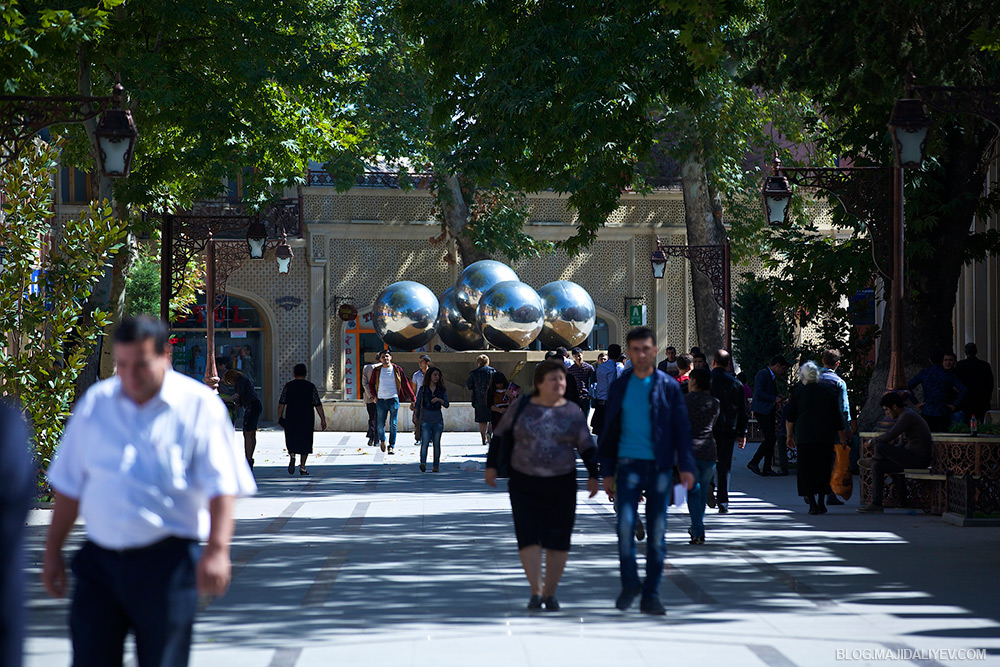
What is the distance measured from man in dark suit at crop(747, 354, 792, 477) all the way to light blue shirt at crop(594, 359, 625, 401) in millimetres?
2212

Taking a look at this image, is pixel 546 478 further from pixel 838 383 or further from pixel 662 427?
pixel 838 383

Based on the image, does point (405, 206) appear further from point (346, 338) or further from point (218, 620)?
point (218, 620)

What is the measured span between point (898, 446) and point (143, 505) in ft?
36.5

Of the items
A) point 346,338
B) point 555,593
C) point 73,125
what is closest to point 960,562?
point 555,593

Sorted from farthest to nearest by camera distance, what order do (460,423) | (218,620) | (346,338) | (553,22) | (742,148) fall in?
(346,338)
(460,423)
(742,148)
(553,22)
(218,620)

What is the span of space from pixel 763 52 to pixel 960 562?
30.8 ft

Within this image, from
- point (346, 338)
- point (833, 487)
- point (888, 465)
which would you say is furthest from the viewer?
point (346, 338)

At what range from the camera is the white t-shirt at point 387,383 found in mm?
23547

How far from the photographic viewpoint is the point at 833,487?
15.4 m

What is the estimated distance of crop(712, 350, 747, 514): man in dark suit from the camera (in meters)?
14.0

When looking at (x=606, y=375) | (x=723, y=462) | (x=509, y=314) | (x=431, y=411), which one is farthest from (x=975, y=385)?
(x=509, y=314)

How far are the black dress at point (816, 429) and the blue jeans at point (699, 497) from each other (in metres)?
2.58

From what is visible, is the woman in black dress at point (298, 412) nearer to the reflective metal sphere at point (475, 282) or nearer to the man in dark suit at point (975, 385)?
the man in dark suit at point (975, 385)

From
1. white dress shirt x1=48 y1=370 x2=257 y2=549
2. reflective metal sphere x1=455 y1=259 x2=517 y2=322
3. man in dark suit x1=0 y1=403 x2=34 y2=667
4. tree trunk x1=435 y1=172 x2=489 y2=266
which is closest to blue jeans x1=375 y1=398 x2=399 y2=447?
reflective metal sphere x1=455 y1=259 x2=517 y2=322
